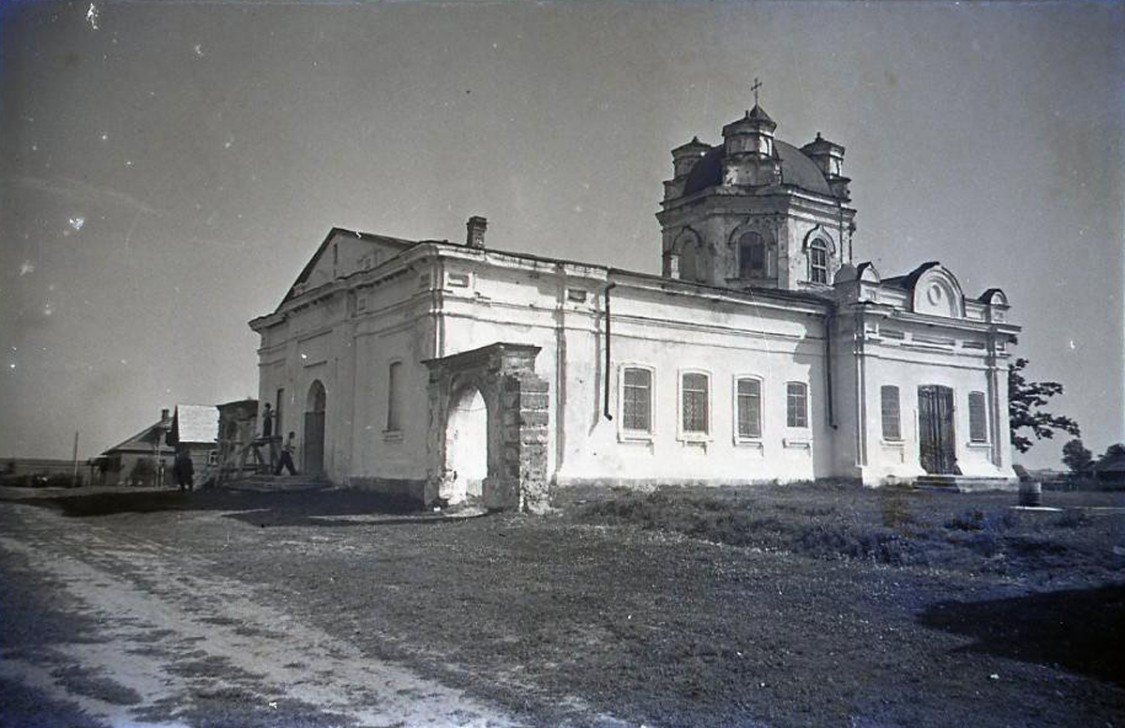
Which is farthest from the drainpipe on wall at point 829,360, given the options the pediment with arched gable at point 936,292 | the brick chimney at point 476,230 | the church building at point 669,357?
the brick chimney at point 476,230

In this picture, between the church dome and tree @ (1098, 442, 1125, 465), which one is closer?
tree @ (1098, 442, 1125, 465)

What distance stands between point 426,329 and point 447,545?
22.4ft

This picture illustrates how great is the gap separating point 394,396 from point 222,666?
40.2 feet

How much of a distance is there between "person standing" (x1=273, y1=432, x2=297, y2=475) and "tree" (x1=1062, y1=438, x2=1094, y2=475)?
49.7 feet

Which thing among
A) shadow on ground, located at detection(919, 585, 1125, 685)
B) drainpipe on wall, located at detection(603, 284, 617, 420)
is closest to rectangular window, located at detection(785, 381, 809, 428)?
drainpipe on wall, located at detection(603, 284, 617, 420)

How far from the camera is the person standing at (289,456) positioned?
19.2 meters

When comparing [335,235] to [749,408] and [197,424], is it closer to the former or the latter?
[749,408]

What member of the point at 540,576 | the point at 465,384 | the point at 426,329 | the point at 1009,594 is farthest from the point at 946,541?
the point at 426,329

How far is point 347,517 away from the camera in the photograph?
12922 mm

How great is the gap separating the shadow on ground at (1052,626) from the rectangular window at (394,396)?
1227 centimetres

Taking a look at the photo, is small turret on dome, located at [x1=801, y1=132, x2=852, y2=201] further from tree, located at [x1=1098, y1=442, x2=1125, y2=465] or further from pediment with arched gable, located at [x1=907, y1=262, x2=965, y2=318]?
tree, located at [x1=1098, y1=442, x2=1125, y2=465]

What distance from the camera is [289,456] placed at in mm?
19234

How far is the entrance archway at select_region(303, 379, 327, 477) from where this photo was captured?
19836 mm

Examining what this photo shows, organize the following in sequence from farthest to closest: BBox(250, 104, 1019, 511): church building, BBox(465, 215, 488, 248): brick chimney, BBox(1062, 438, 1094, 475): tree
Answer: BBox(465, 215, 488, 248): brick chimney < BBox(250, 104, 1019, 511): church building < BBox(1062, 438, 1094, 475): tree
